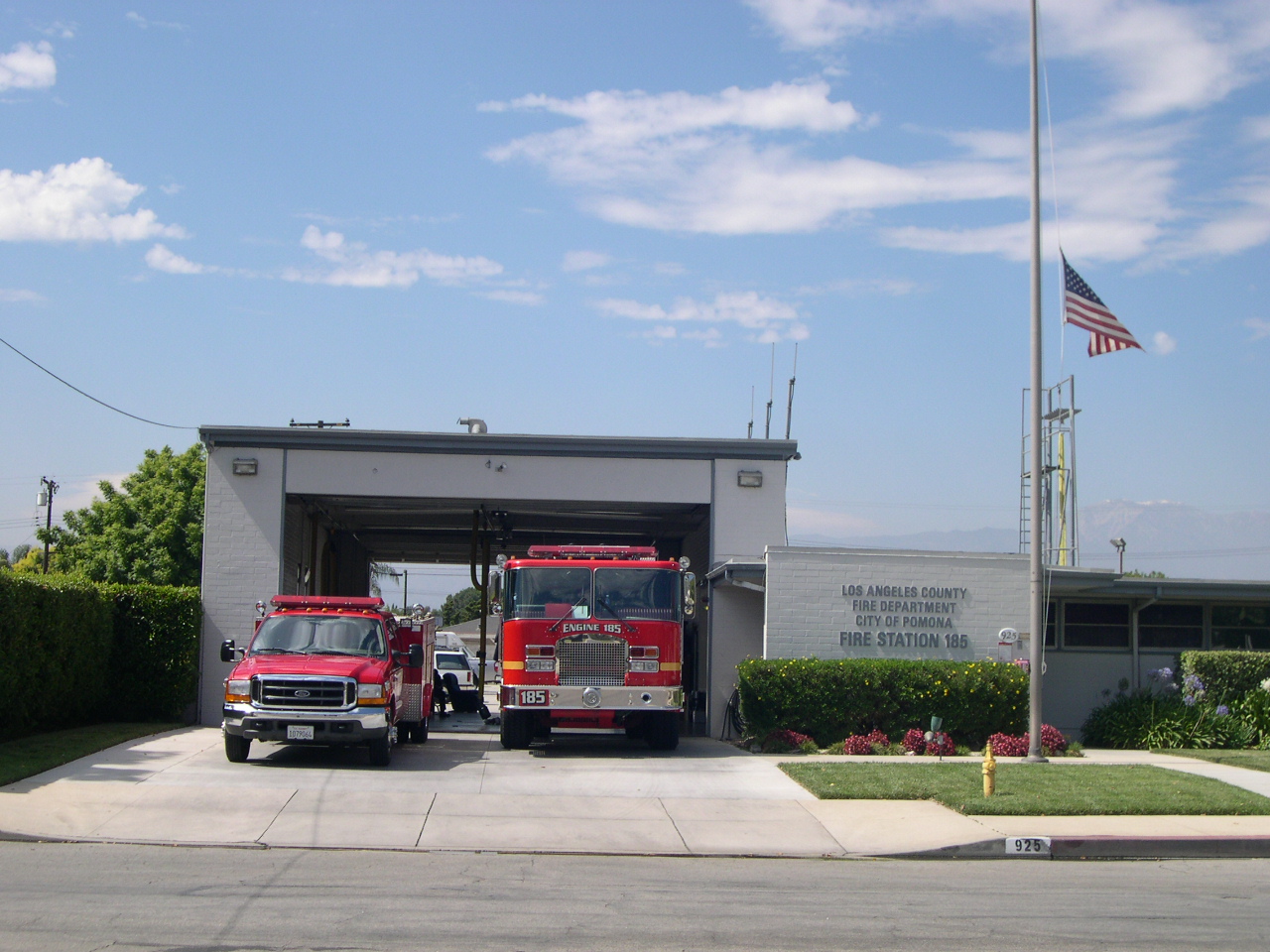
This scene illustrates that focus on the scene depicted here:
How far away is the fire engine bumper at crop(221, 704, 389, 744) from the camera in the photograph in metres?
15.4

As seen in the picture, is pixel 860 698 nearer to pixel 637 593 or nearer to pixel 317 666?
pixel 637 593

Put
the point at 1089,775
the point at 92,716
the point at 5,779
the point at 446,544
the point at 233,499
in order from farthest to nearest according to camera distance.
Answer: the point at 446,544, the point at 233,499, the point at 92,716, the point at 1089,775, the point at 5,779

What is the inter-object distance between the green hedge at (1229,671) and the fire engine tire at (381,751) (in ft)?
44.5

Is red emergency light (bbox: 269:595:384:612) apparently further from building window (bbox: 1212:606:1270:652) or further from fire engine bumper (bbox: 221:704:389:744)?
building window (bbox: 1212:606:1270:652)

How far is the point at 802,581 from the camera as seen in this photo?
20.3 meters

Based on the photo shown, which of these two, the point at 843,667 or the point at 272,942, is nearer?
the point at 272,942

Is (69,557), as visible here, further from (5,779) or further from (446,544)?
(5,779)

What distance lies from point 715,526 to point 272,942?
16316 millimetres

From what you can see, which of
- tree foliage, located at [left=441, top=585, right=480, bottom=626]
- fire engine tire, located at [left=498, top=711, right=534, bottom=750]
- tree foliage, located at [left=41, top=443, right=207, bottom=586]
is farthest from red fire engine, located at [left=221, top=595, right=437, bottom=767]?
tree foliage, located at [left=441, top=585, right=480, bottom=626]

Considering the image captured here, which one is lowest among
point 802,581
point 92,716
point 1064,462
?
point 92,716

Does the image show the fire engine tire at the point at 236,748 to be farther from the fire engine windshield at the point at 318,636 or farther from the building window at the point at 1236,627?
the building window at the point at 1236,627

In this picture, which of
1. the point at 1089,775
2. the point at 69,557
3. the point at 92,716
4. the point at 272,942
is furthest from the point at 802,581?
the point at 69,557

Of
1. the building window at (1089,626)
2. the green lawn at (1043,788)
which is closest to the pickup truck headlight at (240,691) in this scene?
the green lawn at (1043,788)

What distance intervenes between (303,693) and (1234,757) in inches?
528
